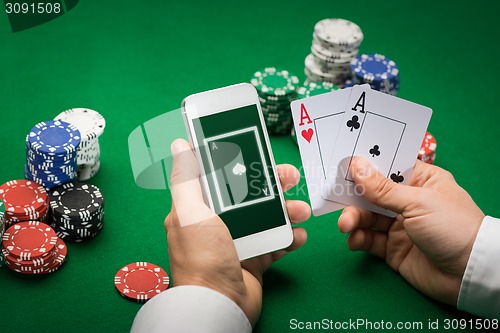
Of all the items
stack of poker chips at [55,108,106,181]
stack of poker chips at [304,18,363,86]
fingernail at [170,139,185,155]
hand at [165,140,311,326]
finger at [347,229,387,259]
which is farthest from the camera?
stack of poker chips at [304,18,363,86]

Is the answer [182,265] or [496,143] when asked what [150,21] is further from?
[182,265]

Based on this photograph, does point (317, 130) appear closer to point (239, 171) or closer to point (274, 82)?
point (239, 171)

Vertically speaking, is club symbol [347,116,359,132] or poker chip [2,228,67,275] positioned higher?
club symbol [347,116,359,132]

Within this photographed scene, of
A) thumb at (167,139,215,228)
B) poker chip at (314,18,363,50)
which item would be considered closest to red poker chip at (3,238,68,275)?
thumb at (167,139,215,228)

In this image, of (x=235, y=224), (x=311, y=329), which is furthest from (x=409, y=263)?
(x=235, y=224)

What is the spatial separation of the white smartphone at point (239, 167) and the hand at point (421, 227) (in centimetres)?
29

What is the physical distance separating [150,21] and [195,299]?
2322 mm

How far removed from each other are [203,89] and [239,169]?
4.09ft

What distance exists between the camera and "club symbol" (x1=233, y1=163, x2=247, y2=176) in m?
2.33

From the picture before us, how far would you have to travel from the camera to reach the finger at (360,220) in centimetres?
249

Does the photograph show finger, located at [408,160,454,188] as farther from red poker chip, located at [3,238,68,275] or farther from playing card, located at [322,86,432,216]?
red poker chip, located at [3,238,68,275]

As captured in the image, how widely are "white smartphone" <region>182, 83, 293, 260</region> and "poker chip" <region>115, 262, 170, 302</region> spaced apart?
0.35 m

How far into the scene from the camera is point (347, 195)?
2.53 m

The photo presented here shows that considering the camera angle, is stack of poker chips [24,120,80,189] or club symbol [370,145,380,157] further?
stack of poker chips [24,120,80,189]
